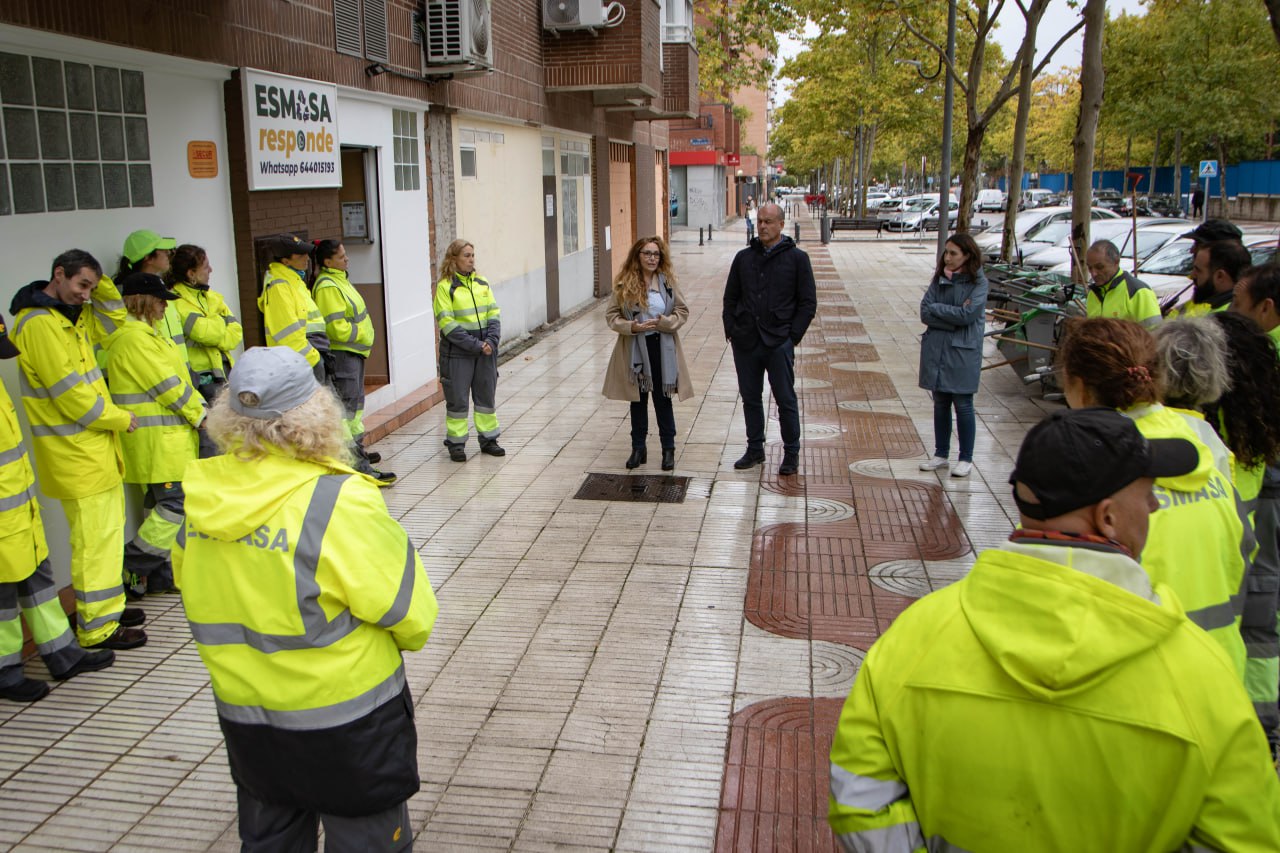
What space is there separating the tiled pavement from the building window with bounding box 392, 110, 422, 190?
9.64ft

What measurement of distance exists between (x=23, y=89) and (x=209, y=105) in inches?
75.7

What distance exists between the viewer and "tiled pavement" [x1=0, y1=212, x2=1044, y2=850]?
3984mm

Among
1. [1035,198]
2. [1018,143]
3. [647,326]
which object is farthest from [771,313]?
[1035,198]

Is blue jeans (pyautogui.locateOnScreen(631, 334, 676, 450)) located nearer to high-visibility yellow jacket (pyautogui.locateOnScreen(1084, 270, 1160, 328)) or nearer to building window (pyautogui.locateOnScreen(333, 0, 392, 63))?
high-visibility yellow jacket (pyautogui.locateOnScreen(1084, 270, 1160, 328))

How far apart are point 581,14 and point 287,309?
981 cm

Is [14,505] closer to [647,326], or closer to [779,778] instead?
[779,778]

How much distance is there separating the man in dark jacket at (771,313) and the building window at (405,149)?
4.39 m

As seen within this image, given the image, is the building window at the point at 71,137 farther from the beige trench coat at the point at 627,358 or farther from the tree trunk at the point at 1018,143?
the tree trunk at the point at 1018,143

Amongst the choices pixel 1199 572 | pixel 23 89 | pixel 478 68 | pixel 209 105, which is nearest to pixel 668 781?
pixel 1199 572

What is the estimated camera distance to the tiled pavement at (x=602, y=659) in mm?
3984

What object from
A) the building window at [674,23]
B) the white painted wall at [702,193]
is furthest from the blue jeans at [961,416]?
the white painted wall at [702,193]

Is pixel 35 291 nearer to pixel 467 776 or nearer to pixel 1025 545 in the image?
pixel 467 776

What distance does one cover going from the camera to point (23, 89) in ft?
18.9

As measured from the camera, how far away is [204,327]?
6332 mm
